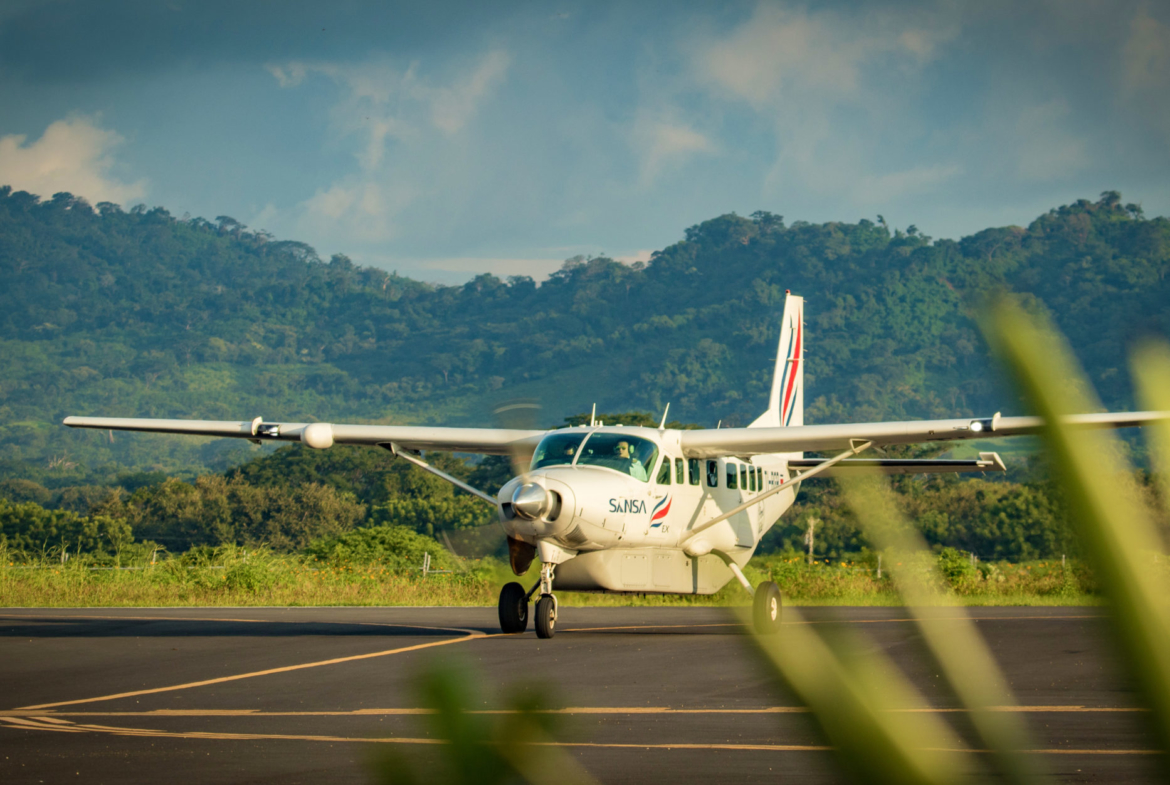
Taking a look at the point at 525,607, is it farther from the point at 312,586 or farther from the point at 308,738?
the point at 312,586

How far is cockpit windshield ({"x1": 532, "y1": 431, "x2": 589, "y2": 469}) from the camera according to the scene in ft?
51.8

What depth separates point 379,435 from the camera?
19406 millimetres

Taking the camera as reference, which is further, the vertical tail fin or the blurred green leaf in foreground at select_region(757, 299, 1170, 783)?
the vertical tail fin

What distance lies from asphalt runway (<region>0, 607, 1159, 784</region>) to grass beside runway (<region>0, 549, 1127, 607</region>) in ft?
26.6

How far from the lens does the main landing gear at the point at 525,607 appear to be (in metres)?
15.3

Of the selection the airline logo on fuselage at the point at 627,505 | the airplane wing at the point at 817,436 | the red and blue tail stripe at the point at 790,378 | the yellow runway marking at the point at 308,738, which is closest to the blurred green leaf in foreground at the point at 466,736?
the yellow runway marking at the point at 308,738

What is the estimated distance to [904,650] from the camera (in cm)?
1364

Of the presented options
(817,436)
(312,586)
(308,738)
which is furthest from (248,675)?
(312,586)

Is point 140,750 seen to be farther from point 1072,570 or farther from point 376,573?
point 376,573

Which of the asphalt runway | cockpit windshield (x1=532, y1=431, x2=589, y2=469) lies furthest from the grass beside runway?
cockpit windshield (x1=532, y1=431, x2=589, y2=469)

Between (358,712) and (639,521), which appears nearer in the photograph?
(358,712)

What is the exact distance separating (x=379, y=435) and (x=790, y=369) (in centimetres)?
826

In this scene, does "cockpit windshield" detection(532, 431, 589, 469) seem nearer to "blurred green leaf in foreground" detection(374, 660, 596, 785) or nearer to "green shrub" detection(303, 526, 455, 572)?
"blurred green leaf in foreground" detection(374, 660, 596, 785)

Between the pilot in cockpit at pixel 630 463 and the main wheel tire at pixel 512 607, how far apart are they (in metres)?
2.10
